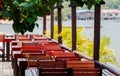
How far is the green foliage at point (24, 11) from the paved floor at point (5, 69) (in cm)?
708

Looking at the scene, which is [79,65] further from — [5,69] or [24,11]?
[5,69]

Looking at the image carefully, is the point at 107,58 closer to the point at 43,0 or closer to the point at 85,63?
the point at 85,63

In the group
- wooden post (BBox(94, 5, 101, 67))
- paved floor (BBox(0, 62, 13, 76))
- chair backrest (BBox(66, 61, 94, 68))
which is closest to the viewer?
chair backrest (BBox(66, 61, 94, 68))

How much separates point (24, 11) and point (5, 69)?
Result: 7.85 meters

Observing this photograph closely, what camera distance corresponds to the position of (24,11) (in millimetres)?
1043

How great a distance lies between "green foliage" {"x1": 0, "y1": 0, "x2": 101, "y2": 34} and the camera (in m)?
1.02

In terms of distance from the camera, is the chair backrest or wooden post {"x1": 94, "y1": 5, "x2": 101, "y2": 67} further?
wooden post {"x1": 94, "y1": 5, "x2": 101, "y2": 67}

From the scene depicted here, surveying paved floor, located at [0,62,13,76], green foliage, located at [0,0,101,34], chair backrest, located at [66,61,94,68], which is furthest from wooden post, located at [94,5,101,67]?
green foliage, located at [0,0,101,34]

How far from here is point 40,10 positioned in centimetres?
106

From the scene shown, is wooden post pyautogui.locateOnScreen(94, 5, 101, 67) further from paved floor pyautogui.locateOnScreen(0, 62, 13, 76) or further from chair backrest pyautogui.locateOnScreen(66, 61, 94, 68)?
paved floor pyautogui.locateOnScreen(0, 62, 13, 76)

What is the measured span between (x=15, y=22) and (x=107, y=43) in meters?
8.85

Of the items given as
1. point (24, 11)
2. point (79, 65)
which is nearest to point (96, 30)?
point (79, 65)

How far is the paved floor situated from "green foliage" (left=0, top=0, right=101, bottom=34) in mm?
7084

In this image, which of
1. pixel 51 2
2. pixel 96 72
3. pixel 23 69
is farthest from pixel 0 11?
pixel 23 69
